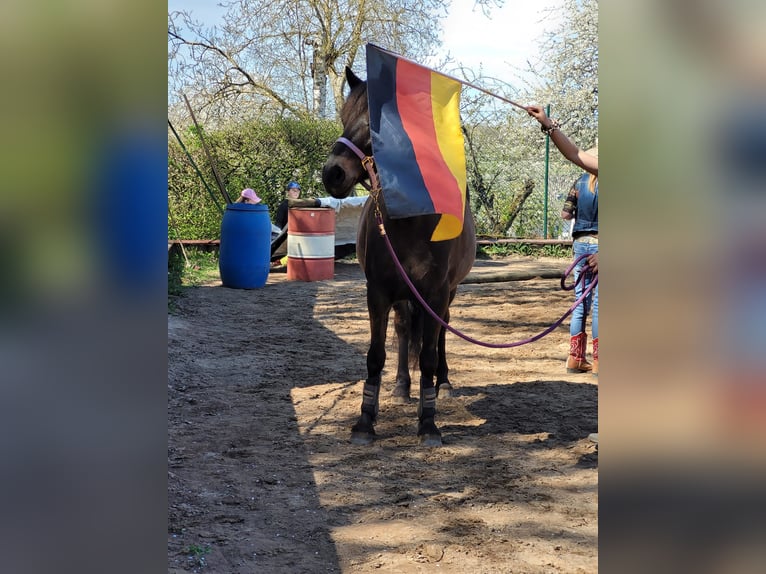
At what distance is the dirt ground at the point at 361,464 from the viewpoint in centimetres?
306

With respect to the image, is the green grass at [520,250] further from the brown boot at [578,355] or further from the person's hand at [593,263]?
the person's hand at [593,263]

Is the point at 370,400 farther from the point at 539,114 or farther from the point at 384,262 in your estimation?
A: the point at 539,114

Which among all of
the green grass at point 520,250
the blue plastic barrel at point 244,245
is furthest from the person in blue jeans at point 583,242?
the green grass at point 520,250

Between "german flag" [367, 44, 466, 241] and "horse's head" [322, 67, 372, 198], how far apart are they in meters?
0.50

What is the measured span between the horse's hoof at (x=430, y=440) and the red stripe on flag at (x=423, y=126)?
4.76 ft

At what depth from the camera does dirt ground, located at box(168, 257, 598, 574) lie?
→ 3.06m

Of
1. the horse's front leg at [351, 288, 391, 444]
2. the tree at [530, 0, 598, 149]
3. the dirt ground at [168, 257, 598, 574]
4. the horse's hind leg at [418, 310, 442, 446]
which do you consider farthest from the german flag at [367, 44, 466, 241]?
the tree at [530, 0, 598, 149]

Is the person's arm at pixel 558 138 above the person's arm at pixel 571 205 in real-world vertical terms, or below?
above

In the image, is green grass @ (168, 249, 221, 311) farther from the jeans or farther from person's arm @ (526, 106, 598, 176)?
person's arm @ (526, 106, 598, 176)
